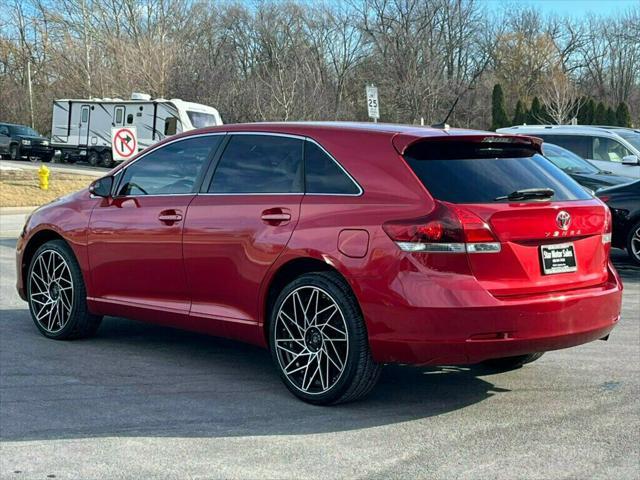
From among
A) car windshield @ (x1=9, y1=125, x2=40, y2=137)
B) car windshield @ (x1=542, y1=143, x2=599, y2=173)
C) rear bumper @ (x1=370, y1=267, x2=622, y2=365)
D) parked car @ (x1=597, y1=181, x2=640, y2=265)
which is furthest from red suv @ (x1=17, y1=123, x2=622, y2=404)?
car windshield @ (x1=9, y1=125, x2=40, y2=137)

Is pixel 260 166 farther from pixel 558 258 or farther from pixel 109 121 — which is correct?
pixel 109 121

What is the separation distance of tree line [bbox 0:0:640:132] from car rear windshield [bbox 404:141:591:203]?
3684 cm

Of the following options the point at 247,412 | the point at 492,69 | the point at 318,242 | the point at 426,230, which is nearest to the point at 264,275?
the point at 318,242

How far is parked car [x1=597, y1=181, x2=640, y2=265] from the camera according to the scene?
11.0 metres

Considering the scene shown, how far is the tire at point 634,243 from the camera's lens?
11039 mm

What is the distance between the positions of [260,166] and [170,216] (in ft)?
2.60

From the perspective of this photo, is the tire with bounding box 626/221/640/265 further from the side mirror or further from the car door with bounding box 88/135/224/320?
the side mirror

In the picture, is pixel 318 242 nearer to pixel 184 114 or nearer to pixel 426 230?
pixel 426 230

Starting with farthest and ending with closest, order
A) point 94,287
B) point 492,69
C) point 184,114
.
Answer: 1. point 492,69
2. point 184,114
3. point 94,287

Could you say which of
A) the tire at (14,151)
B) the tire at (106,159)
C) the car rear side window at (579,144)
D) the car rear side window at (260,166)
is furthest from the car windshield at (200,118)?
the car rear side window at (260,166)

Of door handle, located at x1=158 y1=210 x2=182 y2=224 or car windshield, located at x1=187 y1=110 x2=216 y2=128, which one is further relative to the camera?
car windshield, located at x1=187 y1=110 x2=216 y2=128

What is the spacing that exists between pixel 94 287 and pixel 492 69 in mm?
62268

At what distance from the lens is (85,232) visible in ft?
21.2

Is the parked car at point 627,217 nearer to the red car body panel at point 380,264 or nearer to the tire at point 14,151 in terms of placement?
the red car body panel at point 380,264
